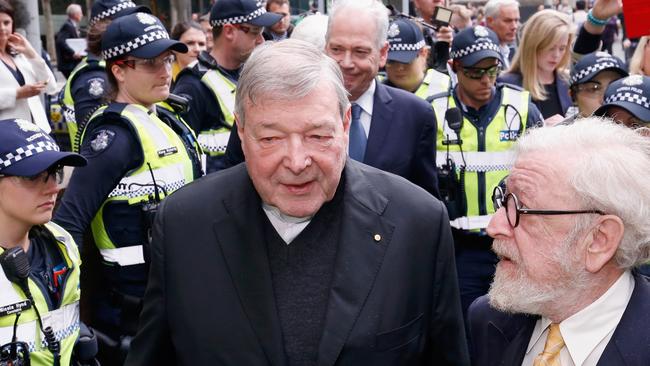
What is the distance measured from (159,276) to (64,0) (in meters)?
25.0

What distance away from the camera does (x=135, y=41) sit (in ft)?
14.0

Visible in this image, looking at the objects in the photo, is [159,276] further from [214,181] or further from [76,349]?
[76,349]

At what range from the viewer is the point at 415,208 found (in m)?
2.62

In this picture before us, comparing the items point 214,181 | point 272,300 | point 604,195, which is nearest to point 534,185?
point 604,195

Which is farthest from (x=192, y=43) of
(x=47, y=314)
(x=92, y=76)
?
(x=47, y=314)

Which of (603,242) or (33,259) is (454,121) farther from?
(603,242)

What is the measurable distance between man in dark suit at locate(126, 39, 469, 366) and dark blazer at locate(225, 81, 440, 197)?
1.45m

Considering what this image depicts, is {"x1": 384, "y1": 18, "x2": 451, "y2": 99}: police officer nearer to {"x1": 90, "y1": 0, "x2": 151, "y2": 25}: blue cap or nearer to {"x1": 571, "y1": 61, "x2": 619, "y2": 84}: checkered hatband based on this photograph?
{"x1": 571, "y1": 61, "x2": 619, "y2": 84}: checkered hatband

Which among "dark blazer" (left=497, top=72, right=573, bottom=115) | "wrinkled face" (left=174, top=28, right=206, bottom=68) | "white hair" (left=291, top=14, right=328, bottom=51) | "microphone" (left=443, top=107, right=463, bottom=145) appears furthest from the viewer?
"wrinkled face" (left=174, top=28, right=206, bottom=68)

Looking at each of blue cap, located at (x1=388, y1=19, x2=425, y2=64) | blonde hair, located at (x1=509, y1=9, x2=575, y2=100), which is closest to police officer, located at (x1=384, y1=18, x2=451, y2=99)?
blue cap, located at (x1=388, y1=19, x2=425, y2=64)

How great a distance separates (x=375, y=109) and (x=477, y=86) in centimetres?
110

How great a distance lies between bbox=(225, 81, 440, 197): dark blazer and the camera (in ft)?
13.5

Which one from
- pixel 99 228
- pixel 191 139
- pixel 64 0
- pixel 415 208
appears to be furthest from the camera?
pixel 64 0

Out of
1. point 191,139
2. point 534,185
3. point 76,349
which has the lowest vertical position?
point 76,349
